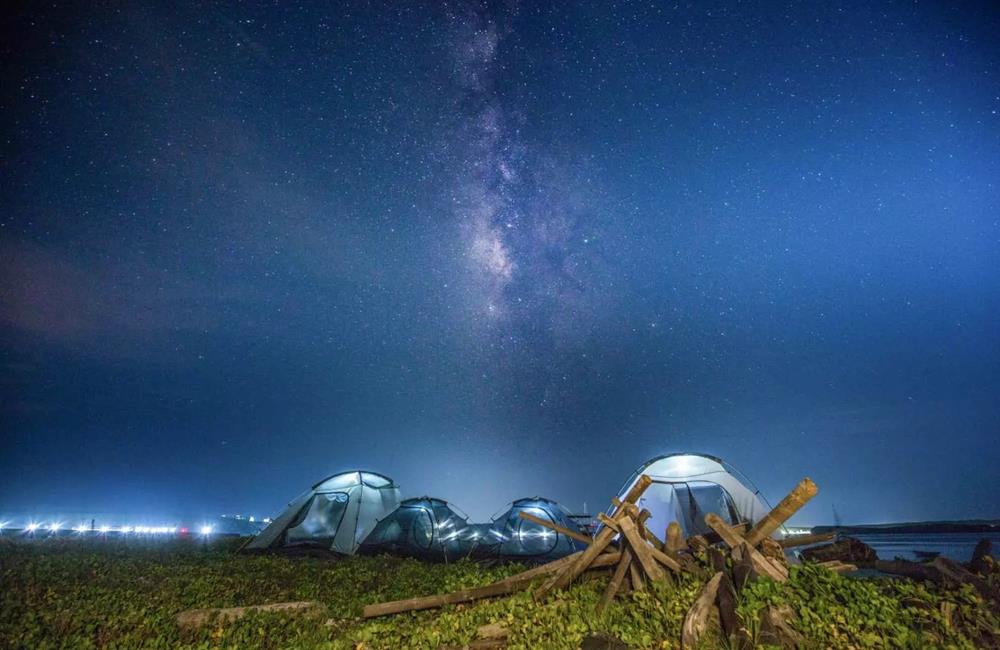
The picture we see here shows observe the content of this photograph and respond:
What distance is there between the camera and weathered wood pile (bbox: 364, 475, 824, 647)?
683 centimetres

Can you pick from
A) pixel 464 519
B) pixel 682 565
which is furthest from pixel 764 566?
pixel 464 519

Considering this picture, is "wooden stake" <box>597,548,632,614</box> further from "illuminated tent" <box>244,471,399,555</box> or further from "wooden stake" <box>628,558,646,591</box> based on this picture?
"illuminated tent" <box>244,471,399,555</box>

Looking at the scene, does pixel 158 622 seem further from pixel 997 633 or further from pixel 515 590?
pixel 997 633

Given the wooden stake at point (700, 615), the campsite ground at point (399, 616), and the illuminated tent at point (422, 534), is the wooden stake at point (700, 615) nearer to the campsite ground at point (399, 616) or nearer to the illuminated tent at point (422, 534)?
the campsite ground at point (399, 616)

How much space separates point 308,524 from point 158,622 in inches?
432

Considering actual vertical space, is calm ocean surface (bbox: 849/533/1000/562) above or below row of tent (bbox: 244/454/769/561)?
below

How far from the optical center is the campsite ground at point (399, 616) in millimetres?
6156

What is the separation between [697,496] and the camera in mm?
16797

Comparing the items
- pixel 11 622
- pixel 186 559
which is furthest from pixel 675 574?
pixel 186 559

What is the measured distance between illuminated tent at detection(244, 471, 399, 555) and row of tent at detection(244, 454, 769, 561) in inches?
1.5

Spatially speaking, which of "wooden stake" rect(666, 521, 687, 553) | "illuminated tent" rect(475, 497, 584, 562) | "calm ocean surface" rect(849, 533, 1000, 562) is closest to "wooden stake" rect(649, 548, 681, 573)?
"wooden stake" rect(666, 521, 687, 553)

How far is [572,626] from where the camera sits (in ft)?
22.8

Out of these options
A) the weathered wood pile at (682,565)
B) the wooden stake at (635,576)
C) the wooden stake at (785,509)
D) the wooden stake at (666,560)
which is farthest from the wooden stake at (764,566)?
the wooden stake at (635,576)

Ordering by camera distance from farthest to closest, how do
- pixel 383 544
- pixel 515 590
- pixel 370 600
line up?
pixel 383 544 < pixel 370 600 < pixel 515 590
